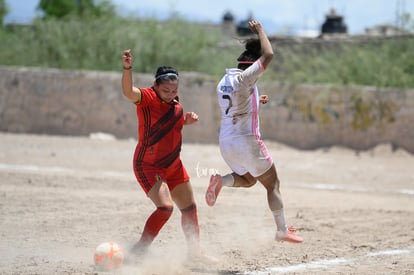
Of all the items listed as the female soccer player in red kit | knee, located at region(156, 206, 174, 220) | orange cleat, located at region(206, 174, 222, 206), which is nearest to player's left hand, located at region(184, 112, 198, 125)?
the female soccer player in red kit

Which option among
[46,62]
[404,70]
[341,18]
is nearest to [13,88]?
[46,62]

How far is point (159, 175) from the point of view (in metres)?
6.09

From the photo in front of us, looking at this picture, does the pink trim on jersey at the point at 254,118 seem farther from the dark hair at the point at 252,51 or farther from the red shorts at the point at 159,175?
the red shorts at the point at 159,175

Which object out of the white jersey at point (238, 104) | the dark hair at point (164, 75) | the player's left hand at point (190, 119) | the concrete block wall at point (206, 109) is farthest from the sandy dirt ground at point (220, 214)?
the dark hair at point (164, 75)

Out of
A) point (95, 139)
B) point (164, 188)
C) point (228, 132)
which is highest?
point (228, 132)

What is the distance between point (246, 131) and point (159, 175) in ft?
2.93

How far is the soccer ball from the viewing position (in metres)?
5.80

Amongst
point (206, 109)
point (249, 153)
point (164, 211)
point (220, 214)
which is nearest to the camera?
point (164, 211)

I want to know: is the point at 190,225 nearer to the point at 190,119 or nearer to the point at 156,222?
the point at 156,222

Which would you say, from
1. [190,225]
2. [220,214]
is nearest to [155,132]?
[190,225]

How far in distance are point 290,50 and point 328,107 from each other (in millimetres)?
4235

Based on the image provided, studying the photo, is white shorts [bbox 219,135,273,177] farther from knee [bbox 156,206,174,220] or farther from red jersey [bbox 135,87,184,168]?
knee [bbox 156,206,174,220]

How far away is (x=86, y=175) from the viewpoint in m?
11.8

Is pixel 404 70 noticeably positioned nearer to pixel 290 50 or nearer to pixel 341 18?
pixel 290 50
